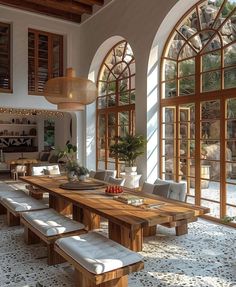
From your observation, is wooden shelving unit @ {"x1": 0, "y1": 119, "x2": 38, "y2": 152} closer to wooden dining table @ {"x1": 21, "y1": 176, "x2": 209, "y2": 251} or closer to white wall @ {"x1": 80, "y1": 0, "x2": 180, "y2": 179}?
white wall @ {"x1": 80, "y1": 0, "x2": 180, "y2": 179}

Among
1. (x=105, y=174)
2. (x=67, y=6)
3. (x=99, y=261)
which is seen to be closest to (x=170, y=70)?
(x=105, y=174)

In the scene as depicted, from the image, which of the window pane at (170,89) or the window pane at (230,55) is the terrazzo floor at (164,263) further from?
the window pane at (170,89)

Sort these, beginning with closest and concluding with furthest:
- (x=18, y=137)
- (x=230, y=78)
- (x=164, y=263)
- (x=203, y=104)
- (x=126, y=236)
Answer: (x=164, y=263), (x=126, y=236), (x=230, y=78), (x=203, y=104), (x=18, y=137)

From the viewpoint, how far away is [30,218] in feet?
11.7

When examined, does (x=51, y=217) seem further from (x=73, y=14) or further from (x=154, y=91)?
(x=73, y=14)

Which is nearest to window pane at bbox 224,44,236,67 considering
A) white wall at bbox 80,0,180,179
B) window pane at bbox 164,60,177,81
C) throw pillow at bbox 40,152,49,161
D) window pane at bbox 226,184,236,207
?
window pane at bbox 164,60,177,81

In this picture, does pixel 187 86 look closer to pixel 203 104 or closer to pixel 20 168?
pixel 203 104

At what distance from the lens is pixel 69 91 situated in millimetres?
4402

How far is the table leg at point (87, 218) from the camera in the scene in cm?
437

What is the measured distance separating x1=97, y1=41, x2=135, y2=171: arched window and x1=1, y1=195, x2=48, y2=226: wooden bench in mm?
2974

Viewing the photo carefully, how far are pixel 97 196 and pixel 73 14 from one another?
662 centimetres

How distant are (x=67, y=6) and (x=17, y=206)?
5875 mm

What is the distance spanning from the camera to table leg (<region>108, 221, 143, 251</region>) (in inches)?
135


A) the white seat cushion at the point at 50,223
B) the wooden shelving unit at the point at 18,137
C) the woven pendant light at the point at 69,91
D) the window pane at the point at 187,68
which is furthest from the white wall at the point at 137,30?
the wooden shelving unit at the point at 18,137
